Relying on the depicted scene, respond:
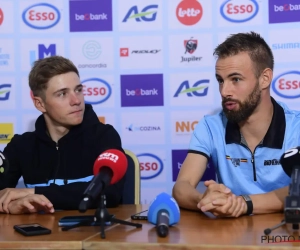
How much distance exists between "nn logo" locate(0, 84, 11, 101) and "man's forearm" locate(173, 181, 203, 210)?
1445 millimetres

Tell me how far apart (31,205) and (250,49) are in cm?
129

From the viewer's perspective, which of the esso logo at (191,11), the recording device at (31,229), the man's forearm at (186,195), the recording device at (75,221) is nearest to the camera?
the recording device at (31,229)

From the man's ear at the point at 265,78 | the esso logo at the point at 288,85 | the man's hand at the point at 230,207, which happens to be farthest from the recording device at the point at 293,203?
the esso logo at the point at 288,85

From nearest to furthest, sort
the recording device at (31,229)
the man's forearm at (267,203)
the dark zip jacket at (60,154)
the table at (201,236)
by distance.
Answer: the table at (201,236)
the recording device at (31,229)
the man's forearm at (267,203)
the dark zip jacket at (60,154)

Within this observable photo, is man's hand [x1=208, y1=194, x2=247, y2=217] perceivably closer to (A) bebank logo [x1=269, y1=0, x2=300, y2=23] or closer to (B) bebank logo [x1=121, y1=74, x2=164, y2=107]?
(B) bebank logo [x1=121, y1=74, x2=164, y2=107]

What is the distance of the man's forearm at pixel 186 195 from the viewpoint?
7.64ft

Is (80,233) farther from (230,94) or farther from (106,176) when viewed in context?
(230,94)

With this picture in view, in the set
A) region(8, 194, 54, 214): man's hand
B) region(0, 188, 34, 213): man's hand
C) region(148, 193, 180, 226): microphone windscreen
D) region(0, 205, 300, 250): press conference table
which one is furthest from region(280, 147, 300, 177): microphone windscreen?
region(0, 188, 34, 213): man's hand

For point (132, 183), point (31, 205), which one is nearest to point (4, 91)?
point (132, 183)

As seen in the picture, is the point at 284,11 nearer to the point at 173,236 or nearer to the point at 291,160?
the point at 291,160

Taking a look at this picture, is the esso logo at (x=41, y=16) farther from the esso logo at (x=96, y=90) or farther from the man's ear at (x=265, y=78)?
the man's ear at (x=265, y=78)

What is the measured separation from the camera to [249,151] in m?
2.61

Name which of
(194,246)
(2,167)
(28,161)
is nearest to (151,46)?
(28,161)

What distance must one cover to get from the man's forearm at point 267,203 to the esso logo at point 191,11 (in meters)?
1.38
